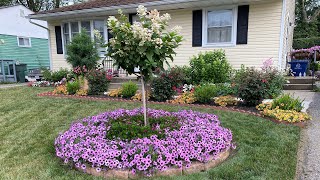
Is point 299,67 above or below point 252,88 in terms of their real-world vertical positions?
Result: above

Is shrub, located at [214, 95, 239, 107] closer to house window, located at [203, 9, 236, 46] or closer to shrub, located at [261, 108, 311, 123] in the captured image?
shrub, located at [261, 108, 311, 123]

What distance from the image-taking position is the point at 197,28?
8.52 meters

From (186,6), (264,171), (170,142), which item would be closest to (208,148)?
(170,142)

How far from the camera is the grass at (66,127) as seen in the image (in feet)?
8.87

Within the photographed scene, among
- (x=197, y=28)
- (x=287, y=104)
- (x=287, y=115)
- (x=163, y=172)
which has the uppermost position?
(x=197, y=28)

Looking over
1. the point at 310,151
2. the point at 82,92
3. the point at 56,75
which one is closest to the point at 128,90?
the point at 82,92

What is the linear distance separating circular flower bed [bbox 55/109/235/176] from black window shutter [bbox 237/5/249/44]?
17.0 ft

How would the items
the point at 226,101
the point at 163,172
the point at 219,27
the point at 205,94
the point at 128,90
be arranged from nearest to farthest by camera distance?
the point at 163,172 < the point at 226,101 < the point at 205,94 < the point at 128,90 < the point at 219,27

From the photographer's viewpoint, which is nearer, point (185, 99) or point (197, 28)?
point (185, 99)

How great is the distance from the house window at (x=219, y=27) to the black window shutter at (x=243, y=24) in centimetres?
17

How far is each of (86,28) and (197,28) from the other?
4970 mm

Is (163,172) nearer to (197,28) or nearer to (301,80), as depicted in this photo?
(197,28)

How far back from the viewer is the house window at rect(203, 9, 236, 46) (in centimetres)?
813

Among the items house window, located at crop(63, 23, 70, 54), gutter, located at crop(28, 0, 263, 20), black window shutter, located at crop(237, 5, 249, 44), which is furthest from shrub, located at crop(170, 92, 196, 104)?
house window, located at crop(63, 23, 70, 54)
